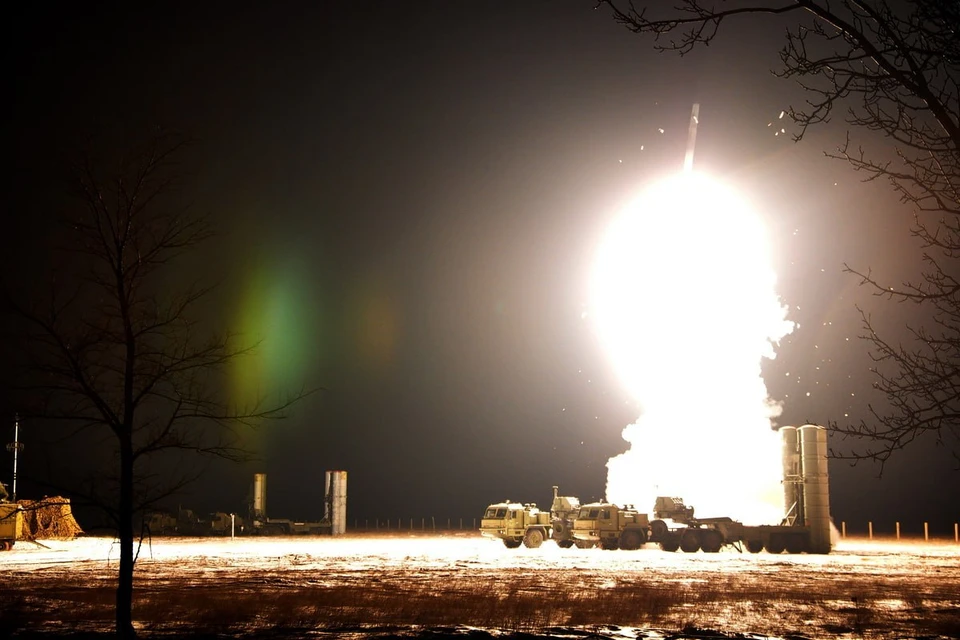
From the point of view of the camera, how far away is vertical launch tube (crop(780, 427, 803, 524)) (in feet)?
151

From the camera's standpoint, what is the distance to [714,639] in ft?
53.1

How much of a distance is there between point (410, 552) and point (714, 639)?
2845cm

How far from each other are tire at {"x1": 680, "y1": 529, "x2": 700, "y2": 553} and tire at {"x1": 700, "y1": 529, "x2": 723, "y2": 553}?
0.77ft

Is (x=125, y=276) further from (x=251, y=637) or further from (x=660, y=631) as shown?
(x=660, y=631)

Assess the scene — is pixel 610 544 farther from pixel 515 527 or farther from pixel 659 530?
pixel 515 527

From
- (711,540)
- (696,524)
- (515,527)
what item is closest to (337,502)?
(515,527)

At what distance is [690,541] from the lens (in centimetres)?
4581

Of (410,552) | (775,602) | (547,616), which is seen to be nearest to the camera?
(547,616)

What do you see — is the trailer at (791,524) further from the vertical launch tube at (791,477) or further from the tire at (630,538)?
the tire at (630,538)

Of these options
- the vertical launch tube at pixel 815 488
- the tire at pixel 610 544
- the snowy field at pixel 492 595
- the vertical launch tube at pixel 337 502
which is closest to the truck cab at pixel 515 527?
the tire at pixel 610 544

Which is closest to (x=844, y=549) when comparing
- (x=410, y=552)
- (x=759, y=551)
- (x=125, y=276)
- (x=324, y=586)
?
(x=759, y=551)

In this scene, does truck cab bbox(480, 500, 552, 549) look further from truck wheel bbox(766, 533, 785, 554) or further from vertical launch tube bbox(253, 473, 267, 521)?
vertical launch tube bbox(253, 473, 267, 521)

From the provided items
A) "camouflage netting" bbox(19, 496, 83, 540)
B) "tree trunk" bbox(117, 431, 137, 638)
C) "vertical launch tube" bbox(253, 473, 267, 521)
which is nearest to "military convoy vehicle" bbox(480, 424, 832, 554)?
"vertical launch tube" bbox(253, 473, 267, 521)

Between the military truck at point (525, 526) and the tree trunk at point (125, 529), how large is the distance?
37543mm
